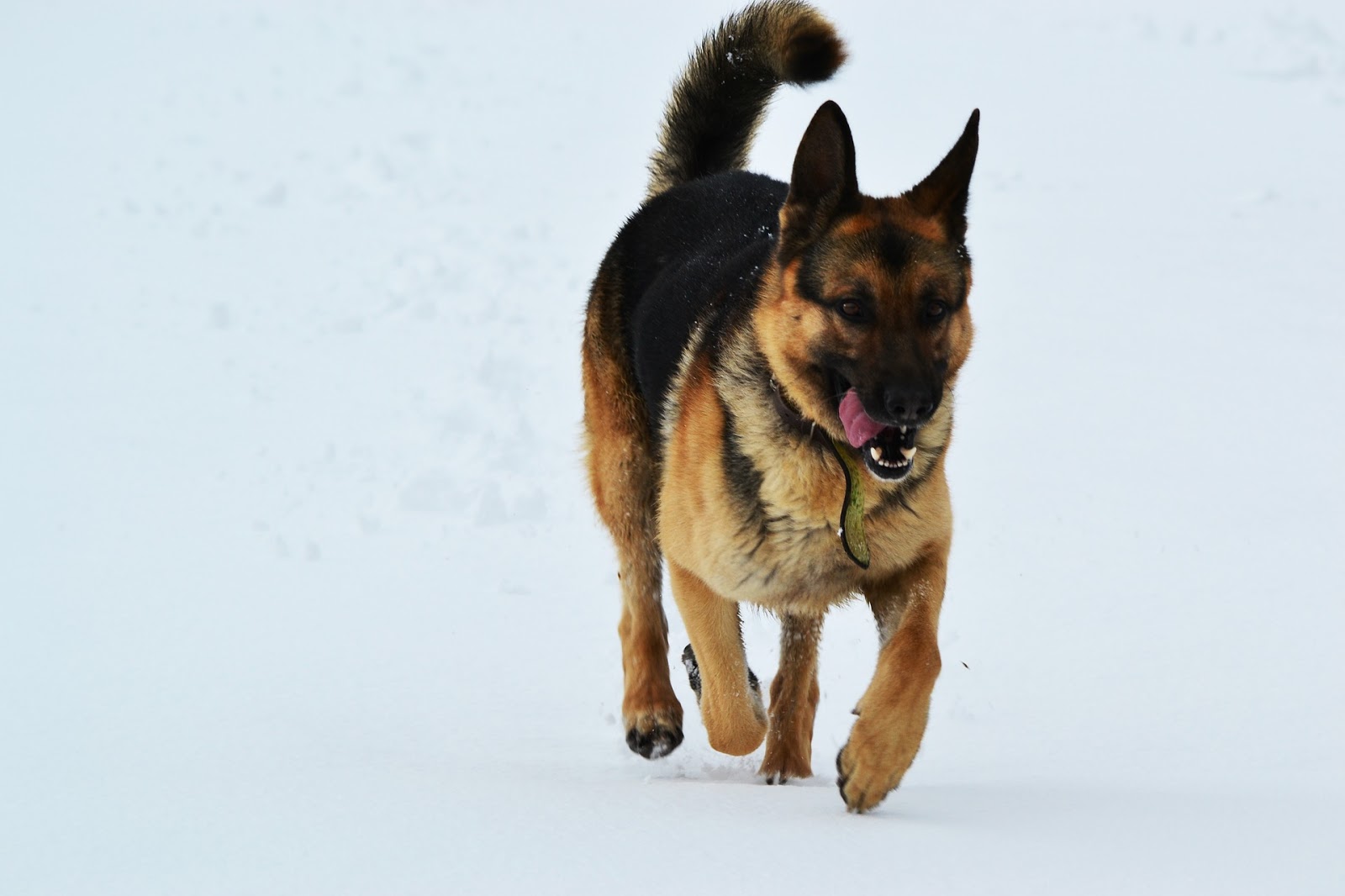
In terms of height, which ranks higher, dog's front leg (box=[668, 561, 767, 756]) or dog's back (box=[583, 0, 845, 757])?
dog's back (box=[583, 0, 845, 757])

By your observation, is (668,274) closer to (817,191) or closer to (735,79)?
(735,79)

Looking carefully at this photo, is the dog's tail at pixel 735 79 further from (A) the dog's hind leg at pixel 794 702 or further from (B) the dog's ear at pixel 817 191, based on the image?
(A) the dog's hind leg at pixel 794 702

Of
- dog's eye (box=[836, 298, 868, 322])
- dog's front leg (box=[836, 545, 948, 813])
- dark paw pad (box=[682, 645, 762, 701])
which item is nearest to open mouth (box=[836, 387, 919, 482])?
dog's eye (box=[836, 298, 868, 322])

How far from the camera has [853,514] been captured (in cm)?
368

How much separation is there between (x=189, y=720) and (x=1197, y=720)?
3.00 m

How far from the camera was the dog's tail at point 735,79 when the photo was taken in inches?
185

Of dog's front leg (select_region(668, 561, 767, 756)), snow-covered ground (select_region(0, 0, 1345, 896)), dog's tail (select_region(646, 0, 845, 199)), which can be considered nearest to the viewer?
snow-covered ground (select_region(0, 0, 1345, 896))

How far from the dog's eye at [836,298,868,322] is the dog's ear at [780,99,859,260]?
27cm

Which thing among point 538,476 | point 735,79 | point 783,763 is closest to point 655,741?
point 783,763

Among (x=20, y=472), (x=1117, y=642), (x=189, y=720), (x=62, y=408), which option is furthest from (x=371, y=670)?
(x=62, y=408)

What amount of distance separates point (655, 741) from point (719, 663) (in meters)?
0.49

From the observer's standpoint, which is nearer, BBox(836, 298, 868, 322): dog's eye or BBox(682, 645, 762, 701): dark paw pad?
BBox(836, 298, 868, 322): dog's eye

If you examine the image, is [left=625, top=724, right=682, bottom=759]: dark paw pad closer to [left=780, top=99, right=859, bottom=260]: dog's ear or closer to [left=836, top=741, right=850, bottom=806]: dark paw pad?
[left=836, top=741, right=850, bottom=806]: dark paw pad

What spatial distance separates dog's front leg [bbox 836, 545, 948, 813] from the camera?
3.34 metres
